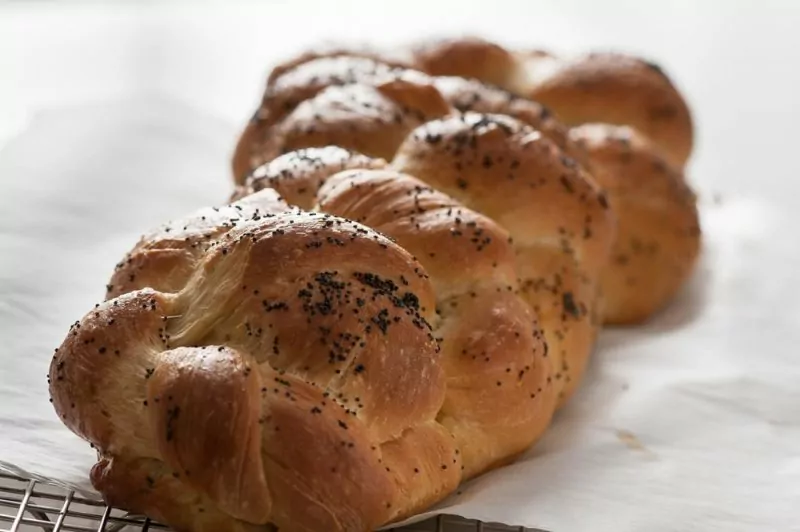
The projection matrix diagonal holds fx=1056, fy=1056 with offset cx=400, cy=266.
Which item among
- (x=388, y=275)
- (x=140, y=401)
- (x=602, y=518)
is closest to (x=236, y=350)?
(x=140, y=401)

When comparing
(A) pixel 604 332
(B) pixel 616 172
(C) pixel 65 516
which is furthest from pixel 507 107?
(C) pixel 65 516

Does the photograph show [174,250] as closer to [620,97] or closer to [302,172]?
[302,172]

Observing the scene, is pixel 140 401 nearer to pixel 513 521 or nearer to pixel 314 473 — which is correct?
pixel 314 473

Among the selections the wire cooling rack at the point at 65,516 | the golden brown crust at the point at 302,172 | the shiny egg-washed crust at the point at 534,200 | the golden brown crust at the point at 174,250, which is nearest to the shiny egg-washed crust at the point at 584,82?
the shiny egg-washed crust at the point at 534,200

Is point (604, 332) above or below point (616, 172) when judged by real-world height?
below

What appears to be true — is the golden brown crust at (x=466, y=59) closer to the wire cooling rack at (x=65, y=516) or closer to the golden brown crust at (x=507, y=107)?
the golden brown crust at (x=507, y=107)

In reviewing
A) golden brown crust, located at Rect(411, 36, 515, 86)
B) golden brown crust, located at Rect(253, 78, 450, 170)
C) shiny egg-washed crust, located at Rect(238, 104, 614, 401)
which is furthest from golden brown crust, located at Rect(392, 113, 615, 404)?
golden brown crust, located at Rect(411, 36, 515, 86)
